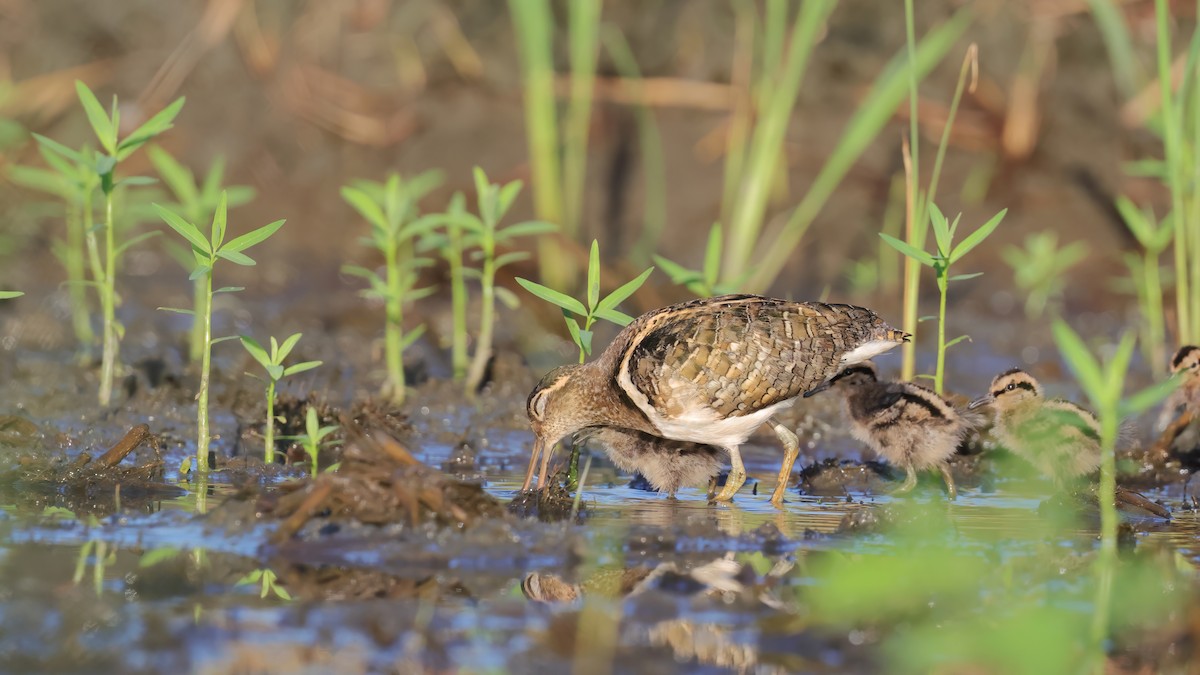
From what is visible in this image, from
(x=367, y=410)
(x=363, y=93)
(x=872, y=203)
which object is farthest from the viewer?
(x=363, y=93)

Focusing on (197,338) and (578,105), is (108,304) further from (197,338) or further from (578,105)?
(578,105)

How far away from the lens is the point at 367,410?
294 inches

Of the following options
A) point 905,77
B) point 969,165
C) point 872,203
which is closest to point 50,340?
point 905,77

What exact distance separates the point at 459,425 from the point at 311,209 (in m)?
5.03

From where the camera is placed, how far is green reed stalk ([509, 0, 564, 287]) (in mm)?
10023

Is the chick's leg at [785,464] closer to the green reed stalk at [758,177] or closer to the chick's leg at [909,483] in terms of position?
the chick's leg at [909,483]

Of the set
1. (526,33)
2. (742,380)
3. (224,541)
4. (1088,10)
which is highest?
(1088,10)

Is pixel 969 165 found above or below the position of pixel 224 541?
above

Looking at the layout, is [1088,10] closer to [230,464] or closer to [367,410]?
[367,410]

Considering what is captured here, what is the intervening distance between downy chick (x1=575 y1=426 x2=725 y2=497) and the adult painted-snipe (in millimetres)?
60

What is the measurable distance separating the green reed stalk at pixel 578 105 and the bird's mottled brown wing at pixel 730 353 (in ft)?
12.1

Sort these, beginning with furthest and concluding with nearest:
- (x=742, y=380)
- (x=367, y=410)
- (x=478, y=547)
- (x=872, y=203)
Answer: (x=872, y=203), (x=367, y=410), (x=742, y=380), (x=478, y=547)

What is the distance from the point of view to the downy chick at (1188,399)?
7.51 meters

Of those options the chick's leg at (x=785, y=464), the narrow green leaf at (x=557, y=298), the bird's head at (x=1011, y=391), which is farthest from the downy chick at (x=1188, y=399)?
the narrow green leaf at (x=557, y=298)
